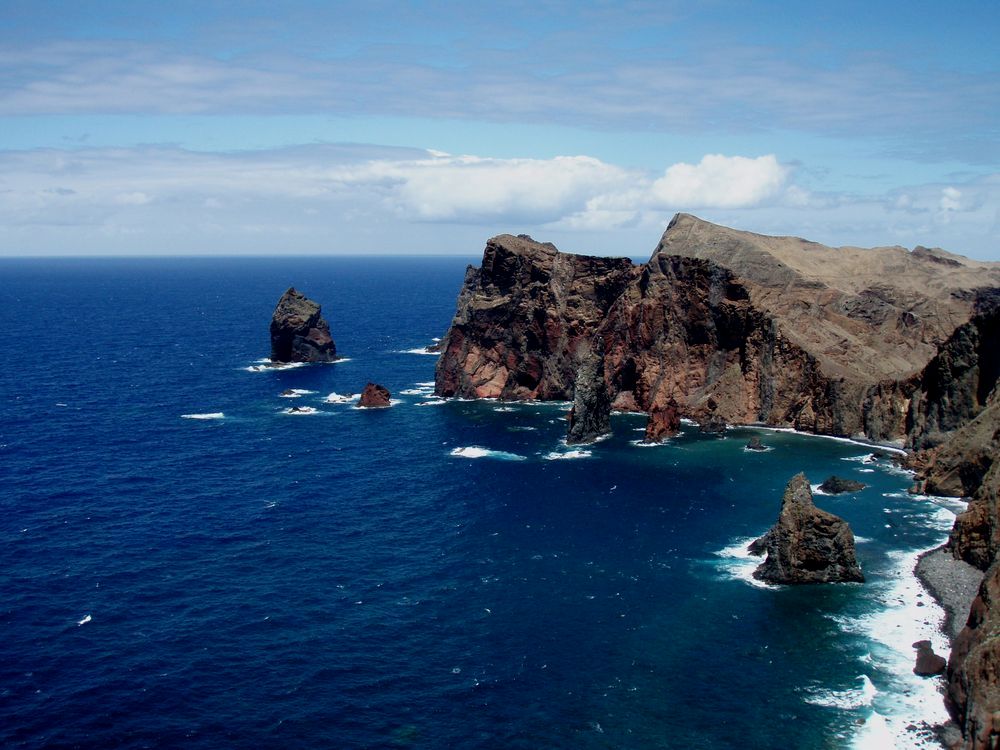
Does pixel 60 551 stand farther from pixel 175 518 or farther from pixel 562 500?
pixel 562 500

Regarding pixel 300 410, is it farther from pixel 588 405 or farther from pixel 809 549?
pixel 809 549

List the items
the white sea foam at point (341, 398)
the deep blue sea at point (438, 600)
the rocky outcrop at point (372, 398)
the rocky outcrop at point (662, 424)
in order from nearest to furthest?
the deep blue sea at point (438, 600), the rocky outcrop at point (662, 424), the rocky outcrop at point (372, 398), the white sea foam at point (341, 398)

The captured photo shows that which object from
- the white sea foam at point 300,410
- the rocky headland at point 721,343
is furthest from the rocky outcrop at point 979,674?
the white sea foam at point 300,410

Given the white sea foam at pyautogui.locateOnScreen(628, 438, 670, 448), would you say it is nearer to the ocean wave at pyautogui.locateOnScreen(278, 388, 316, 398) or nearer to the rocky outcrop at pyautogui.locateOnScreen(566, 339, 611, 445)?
the rocky outcrop at pyautogui.locateOnScreen(566, 339, 611, 445)

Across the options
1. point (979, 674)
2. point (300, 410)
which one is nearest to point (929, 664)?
point (979, 674)

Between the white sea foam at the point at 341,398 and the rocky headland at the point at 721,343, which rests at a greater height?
the rocky headland at the point at 721,343

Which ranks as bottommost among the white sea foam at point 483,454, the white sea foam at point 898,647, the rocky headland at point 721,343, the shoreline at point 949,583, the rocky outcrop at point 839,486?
the white sea foam at point 898,647

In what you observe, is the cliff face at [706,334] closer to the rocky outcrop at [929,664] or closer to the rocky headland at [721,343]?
the rocky headland at [721,343]
